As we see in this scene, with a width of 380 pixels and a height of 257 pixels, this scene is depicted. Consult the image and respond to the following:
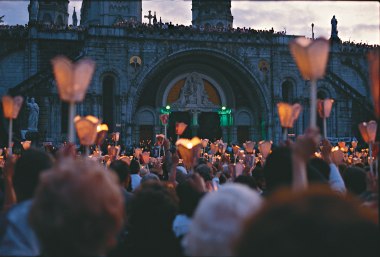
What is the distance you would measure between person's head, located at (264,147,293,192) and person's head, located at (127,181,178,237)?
1167mm

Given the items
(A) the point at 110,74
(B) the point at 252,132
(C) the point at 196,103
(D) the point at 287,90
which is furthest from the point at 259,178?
(D) the point at 287,90

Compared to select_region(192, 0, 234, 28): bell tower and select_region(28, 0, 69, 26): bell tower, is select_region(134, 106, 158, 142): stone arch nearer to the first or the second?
select_region(192, 0, 234, 28): bell tower

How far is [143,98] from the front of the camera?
3631cm

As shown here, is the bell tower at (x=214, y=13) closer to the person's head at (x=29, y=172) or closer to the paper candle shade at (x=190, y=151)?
the paper candle shade at (x=190, y=151)

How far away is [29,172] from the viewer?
4277 millimetres

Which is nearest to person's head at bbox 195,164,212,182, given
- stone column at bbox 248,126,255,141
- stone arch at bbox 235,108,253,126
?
stone arch at bbox 235,108,253,126

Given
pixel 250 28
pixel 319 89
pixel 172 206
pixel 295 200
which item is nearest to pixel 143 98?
pixel 250 28

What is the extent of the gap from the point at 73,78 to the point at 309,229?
3.34m

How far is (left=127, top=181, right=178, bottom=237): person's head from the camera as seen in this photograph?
4.96 metres

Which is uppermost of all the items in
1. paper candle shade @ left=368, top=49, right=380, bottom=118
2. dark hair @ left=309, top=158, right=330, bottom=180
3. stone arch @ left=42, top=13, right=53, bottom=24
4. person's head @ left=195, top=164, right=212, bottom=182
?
stone arch @ left=42, top=13, right=53, bottom=24

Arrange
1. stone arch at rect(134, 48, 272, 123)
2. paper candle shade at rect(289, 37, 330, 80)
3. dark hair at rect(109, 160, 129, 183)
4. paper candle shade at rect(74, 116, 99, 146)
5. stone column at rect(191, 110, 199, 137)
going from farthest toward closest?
stone column at rect(191, 110, 199, 137) → stone arch at rect(134, 48, 272, 123) → dark hair at rect(109, 160, 129, 183) → paper candle shade at rect(74, 116, 99, 146) → paper candle shade at rect(289, 37, 330, 80)

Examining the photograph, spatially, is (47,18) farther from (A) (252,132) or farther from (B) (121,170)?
(B) (121,170)

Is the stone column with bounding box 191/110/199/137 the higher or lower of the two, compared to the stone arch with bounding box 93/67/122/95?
lower

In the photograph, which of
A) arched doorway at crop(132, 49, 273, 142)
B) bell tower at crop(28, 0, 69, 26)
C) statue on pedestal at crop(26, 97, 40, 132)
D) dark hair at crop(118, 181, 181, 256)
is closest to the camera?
dark hair at crop(118, 181, 181, 256)
